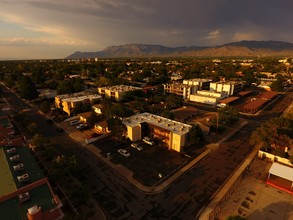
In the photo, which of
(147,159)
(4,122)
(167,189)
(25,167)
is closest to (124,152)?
(147,159)

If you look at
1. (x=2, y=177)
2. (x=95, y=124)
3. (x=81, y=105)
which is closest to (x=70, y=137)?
(x=95, y=124)

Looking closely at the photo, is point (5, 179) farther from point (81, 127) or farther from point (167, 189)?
point (81, 127)

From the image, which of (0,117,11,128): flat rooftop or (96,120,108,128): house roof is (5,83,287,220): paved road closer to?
(96,120,108,128): house roof

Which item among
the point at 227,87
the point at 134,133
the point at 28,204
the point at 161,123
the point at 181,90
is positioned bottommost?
the point at 134,133

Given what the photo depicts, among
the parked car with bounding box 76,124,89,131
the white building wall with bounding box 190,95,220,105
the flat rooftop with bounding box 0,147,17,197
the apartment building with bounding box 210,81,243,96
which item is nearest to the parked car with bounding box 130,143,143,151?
the parked car with bounding box 76,124,89,131

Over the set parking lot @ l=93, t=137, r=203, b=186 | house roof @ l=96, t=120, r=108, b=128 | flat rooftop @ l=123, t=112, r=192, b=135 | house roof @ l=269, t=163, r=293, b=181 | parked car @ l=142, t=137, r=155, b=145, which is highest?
flat rooftop @ l=123, t=112, r=192, b=135

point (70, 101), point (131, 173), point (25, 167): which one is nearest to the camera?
point (25, 167)
